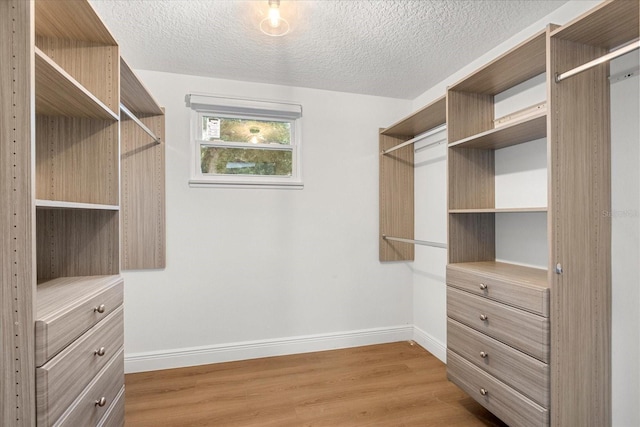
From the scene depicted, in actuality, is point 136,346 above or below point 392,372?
above

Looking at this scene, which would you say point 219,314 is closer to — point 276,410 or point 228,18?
point 276,410

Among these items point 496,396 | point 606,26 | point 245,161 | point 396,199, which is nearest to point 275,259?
point 245,161

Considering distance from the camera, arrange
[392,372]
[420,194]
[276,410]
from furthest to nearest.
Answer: [420,194] → [392,372] → [276,410]

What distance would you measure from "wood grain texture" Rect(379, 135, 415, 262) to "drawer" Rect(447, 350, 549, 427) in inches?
44.6

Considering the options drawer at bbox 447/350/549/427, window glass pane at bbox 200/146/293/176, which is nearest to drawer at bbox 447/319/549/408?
drawer at bbox 447/350/549/427

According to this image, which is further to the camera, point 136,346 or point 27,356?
point 136,346

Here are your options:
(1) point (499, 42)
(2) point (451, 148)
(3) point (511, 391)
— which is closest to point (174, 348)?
(3) point (511, 391)

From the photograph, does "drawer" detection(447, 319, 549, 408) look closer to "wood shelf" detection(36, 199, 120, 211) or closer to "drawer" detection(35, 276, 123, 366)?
"drawer" detection(35, 276, 123, 366)

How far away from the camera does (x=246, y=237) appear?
262 centimetres

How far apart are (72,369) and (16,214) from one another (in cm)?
57

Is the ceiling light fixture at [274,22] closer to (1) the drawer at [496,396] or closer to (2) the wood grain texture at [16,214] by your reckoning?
(2) the wood grain texture at [16,214]

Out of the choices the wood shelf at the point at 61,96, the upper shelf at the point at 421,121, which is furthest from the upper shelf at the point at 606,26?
the wood shelf at the point at 61,96

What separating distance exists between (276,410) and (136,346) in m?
1.28

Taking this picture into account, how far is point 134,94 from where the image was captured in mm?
2008
